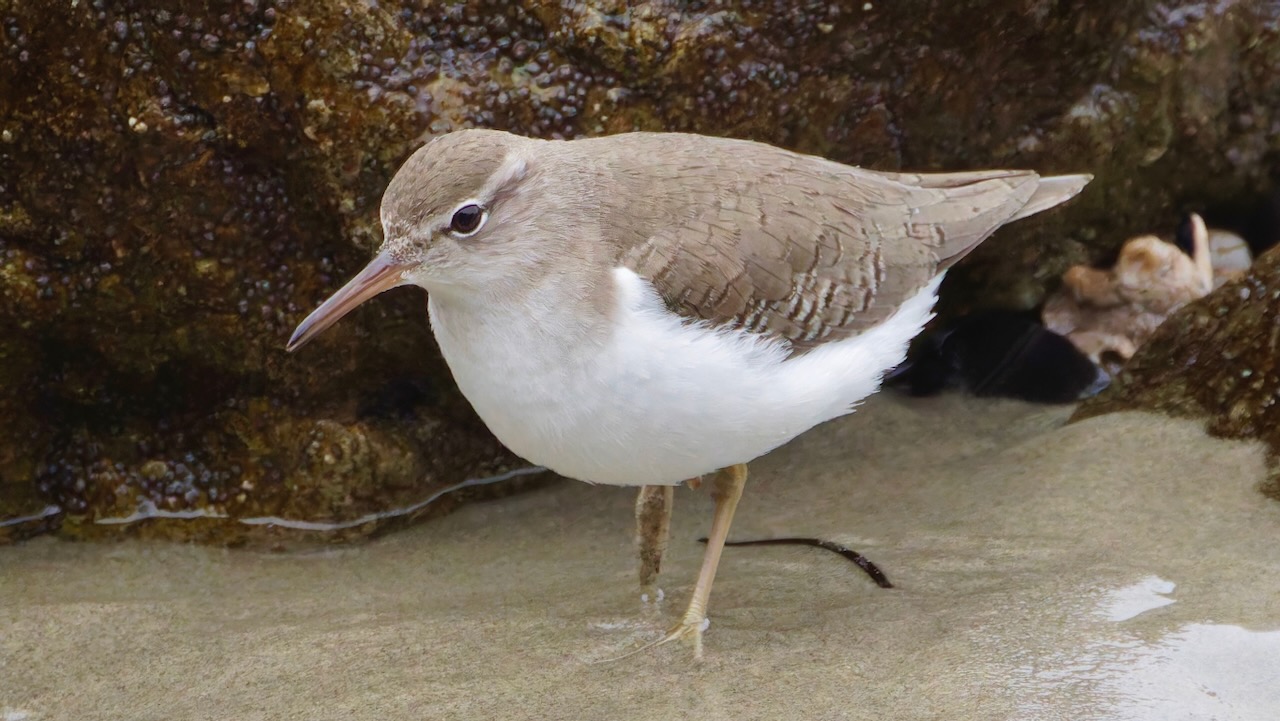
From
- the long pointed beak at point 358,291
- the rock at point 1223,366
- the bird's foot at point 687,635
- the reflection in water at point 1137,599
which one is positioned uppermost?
the long pointed beak at point 358,291

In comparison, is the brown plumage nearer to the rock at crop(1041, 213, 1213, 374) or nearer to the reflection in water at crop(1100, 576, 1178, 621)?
the reflection in water at crop(1100, 576, 1178, 621)

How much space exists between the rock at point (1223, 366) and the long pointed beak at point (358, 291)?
11.0 feet

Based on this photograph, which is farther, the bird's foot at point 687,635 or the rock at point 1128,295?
the rock at point 1128,295

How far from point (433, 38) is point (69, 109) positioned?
1.54 metres

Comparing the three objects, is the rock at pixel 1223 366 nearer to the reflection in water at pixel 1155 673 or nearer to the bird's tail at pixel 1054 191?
the bird's tail at pixel 1054 191

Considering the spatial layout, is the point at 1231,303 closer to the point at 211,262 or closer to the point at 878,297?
the point at 878,297

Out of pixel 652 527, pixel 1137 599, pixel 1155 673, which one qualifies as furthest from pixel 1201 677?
pixel 652 527

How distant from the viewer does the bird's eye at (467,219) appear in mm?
4246

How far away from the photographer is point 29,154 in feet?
17.1

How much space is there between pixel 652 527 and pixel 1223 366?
2.52 meters

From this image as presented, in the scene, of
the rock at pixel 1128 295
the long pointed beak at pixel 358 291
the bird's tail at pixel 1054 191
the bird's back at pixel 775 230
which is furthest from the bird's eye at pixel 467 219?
the rock at pixel 1128 295

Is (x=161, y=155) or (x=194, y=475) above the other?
(x=161, y=155)

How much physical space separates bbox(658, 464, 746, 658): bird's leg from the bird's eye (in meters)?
1.61

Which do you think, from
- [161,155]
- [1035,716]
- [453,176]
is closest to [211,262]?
[161,155]
